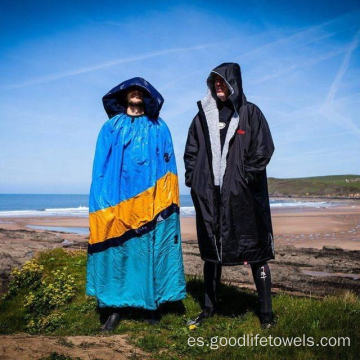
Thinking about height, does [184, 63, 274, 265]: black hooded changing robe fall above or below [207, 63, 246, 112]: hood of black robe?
below

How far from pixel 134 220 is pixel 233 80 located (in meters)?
1.97

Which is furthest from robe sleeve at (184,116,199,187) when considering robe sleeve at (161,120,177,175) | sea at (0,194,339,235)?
sea at (0,194,339,235)

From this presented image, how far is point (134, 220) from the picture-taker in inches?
158

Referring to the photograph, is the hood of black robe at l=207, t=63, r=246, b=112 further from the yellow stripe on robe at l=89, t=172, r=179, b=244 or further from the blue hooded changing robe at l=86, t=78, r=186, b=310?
the yellow stripe on robe at l=89, t=172, r=179, b=244

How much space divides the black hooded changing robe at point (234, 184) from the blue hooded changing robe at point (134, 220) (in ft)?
1.47

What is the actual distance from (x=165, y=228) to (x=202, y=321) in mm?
1148

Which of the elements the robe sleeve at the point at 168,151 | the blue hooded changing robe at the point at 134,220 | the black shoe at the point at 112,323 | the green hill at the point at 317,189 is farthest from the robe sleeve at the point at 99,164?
the green hill at the point at 317,189

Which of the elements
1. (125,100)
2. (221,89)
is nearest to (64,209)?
(125,100)

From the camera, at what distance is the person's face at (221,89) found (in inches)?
157

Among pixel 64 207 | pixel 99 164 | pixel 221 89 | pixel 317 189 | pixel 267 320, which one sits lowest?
pixel 64 207

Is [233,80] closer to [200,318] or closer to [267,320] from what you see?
[267,320]

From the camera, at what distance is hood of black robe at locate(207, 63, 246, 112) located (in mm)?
3793

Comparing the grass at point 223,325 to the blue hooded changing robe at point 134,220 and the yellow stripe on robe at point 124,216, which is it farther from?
the yellow stripe on robe at point 124,216

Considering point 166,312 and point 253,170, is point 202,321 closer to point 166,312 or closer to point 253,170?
point 166,312
